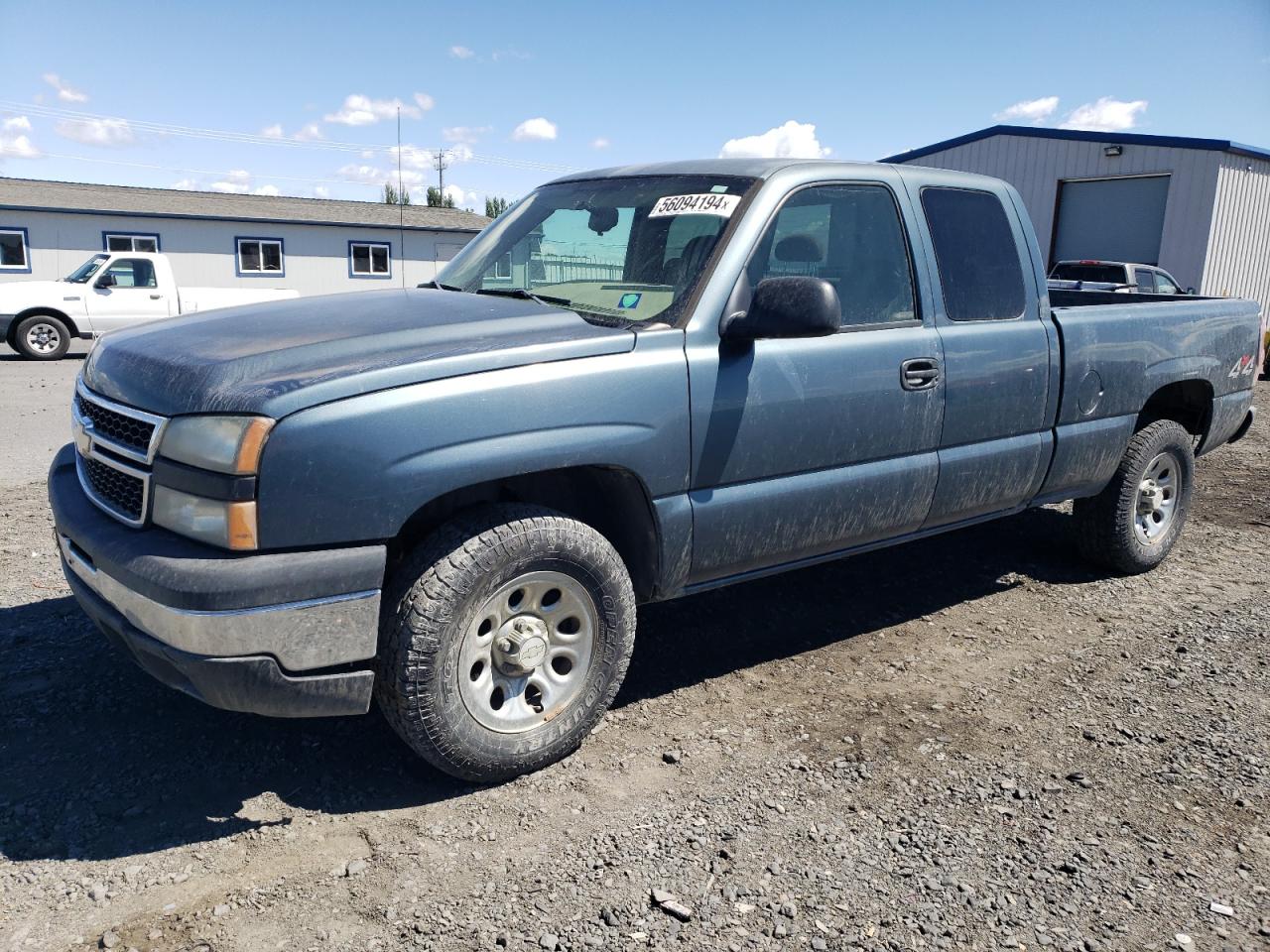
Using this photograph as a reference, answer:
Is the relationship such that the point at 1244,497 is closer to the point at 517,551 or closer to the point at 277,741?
the point at 517,551

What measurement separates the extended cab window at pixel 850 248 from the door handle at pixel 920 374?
20 centimetres

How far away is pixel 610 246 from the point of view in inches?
152

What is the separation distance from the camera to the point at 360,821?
2.95 metres

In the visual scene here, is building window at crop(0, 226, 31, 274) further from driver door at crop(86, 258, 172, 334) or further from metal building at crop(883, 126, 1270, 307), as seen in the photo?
metal building at crop(883, 126, 1270, 307)

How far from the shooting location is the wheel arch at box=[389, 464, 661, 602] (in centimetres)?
313

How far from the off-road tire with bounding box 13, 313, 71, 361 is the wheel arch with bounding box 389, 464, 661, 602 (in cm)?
1672

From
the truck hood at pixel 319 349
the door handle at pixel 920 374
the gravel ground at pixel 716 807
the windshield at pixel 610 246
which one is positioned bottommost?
the gravel ground at pixel 716 807

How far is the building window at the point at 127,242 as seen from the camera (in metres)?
28.3

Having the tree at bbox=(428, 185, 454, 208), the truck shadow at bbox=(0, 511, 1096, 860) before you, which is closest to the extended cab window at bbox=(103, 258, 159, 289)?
the truck shadow at bbox=(0, 511, 1096, 860)

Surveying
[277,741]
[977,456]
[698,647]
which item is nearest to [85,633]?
→ [277,741]

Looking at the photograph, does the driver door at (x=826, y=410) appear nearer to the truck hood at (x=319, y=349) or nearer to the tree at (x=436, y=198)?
the truck hood at (x=319, y=349)

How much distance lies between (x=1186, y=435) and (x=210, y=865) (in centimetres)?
525

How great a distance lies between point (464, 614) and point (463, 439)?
525mm

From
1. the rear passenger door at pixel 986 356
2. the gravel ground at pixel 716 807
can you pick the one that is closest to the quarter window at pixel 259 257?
the gravel ground at pixel 716 807
